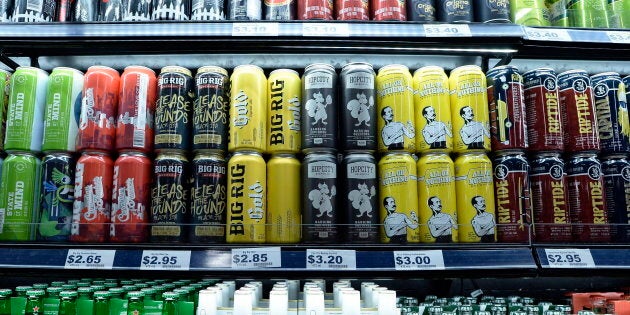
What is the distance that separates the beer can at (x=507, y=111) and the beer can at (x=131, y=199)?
0.95 m

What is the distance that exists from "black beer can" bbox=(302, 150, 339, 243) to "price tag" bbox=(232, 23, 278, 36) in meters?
0.34

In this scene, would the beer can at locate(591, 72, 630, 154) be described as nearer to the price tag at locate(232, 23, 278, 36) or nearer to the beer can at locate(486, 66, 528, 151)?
the beer can at locate(486, 66, 528, 151)

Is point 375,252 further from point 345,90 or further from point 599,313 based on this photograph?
point 599,313

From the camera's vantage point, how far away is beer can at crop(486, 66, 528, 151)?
1.31m

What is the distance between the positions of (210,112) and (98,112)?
11.6 inches

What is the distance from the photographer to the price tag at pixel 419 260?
1.15m

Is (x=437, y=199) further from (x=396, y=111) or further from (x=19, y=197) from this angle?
(x=19, y=197)

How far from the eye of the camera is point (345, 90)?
4.32 ft

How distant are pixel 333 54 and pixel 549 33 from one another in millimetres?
647

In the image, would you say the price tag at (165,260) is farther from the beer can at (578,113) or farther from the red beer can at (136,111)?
the beer can at (578,113)

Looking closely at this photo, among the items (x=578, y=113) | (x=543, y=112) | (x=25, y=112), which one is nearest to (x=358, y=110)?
(x=543, y=112)

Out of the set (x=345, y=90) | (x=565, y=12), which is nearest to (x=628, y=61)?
(x=565, y=12)

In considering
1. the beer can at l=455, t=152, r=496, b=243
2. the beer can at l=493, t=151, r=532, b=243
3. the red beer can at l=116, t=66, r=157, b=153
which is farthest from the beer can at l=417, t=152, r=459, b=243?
the red beer can at l=116, t=66, r=157, b=153

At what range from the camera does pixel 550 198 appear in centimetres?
129
